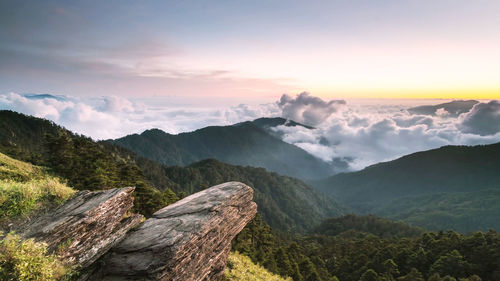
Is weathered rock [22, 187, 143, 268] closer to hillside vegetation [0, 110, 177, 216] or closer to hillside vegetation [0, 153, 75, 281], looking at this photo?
hillside vegetation [0, 153, 75, 281]

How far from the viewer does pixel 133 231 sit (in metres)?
18.7

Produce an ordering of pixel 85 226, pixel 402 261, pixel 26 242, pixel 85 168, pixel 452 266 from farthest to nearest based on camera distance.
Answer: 1. pixel 402 261
2. pixel 452 266
3. pixel 85 168
4. pixel 85 226
5. pixel 26 242

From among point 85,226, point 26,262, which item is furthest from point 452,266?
point 26,262

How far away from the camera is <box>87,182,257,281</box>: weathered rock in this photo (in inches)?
623

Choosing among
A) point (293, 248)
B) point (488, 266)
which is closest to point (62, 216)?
point (293, 248)

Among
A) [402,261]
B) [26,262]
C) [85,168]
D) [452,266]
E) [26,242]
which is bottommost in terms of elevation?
[402,261]

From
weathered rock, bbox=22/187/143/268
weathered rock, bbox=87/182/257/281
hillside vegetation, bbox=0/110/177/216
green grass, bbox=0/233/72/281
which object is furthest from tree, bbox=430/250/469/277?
green grass, bbox=0/233/72/281

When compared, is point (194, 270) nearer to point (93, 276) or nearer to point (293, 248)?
point (93, 276)

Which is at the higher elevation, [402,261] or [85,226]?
[85,226]

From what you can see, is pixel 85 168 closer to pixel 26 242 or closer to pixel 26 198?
pixel 26 198

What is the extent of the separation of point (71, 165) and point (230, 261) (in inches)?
1017

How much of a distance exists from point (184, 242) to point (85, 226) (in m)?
5.97

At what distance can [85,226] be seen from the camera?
1537cm

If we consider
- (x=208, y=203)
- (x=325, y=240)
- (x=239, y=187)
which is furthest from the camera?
(x=325, y=240)
